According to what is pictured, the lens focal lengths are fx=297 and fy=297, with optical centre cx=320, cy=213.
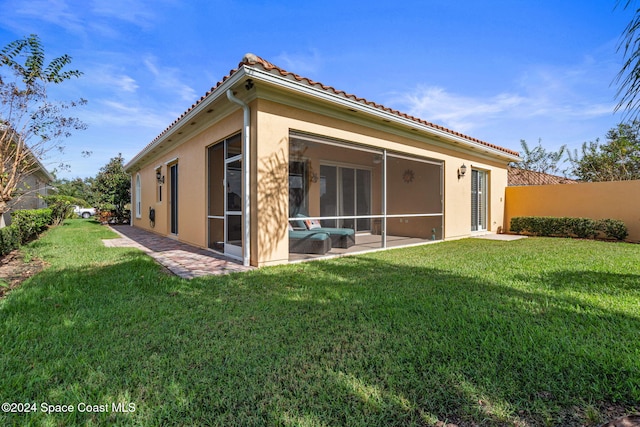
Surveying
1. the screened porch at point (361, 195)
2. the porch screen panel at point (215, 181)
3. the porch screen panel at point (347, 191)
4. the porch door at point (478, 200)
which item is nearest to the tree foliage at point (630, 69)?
the screened porch at point (361, 195)

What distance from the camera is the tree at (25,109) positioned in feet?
16.5

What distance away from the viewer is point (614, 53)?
93.4 inches

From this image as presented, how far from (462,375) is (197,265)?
5.04 meters

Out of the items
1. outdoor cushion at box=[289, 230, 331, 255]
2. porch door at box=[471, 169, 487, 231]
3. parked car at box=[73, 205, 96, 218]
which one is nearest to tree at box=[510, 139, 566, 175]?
porch door at box=[471, 169, 487, 231]

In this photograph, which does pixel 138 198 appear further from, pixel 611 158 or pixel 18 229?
pixel 611 158

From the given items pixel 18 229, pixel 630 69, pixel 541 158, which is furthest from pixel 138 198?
pixel 541 158

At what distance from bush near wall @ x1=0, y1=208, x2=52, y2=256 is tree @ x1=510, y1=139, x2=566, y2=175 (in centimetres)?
2496

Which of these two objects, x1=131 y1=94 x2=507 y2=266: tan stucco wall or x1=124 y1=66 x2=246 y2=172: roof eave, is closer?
x1=124 y1=66 x2=246 y2=172: roof eave

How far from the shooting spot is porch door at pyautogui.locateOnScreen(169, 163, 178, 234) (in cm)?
1029

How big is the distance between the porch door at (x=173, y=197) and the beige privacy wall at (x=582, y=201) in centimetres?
1336

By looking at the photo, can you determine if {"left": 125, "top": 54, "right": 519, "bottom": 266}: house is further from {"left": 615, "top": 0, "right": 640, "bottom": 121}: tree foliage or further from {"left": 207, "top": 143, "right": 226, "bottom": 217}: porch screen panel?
{"left": 615, "top": 0, "right": 640, "bottom": 121}: tree foliage

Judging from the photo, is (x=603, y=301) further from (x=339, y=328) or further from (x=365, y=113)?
(x=365, y=113)

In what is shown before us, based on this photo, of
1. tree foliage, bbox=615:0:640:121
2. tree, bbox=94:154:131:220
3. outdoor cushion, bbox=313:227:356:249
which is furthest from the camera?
tree, bbox=94:154:131:220

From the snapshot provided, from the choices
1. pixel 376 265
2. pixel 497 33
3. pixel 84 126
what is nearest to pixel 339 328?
pixel 376 265
